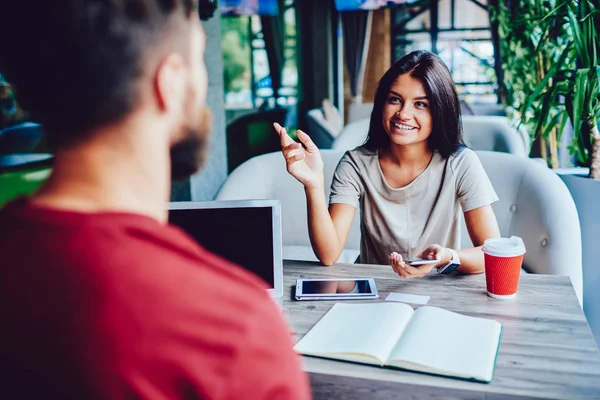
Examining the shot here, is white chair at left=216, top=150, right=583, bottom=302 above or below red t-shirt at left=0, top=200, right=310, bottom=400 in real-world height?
below

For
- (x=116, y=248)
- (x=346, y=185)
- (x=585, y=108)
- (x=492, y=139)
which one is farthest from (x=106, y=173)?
(x=492, y=139)

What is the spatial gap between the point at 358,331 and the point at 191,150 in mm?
671

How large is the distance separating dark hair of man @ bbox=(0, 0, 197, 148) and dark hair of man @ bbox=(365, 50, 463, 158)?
1385 mm

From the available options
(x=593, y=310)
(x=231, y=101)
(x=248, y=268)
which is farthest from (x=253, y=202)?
(x=231, y=101)

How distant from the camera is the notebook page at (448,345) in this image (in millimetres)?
989

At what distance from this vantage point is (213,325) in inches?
19.0

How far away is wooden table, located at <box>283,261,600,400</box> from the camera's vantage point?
0.96 meters

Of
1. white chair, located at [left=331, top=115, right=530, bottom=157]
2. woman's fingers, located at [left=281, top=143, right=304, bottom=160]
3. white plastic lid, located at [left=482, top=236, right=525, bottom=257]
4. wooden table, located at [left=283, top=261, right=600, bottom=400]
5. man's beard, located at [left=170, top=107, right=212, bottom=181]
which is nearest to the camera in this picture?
man's beard, located at [left=170, top=107, right=212, bottom=181]

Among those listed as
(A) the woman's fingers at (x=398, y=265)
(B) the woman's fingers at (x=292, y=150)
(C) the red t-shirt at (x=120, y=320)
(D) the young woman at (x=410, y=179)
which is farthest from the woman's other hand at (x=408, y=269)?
(C) the red t-shirt at (x=120, y=320)

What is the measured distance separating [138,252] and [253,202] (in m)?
0.86

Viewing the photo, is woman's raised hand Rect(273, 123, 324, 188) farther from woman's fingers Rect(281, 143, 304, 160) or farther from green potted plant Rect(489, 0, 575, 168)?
green potted plant Rect(489, 0, 575, 168)

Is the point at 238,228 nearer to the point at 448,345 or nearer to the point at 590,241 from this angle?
the point at 448,345

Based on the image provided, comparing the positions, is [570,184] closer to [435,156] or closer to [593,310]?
[593,310]

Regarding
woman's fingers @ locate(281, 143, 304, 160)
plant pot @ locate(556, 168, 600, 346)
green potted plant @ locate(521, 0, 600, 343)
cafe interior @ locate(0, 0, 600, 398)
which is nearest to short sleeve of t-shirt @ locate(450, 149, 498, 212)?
cafe interior @ locate(0, 0, 600, 398)
